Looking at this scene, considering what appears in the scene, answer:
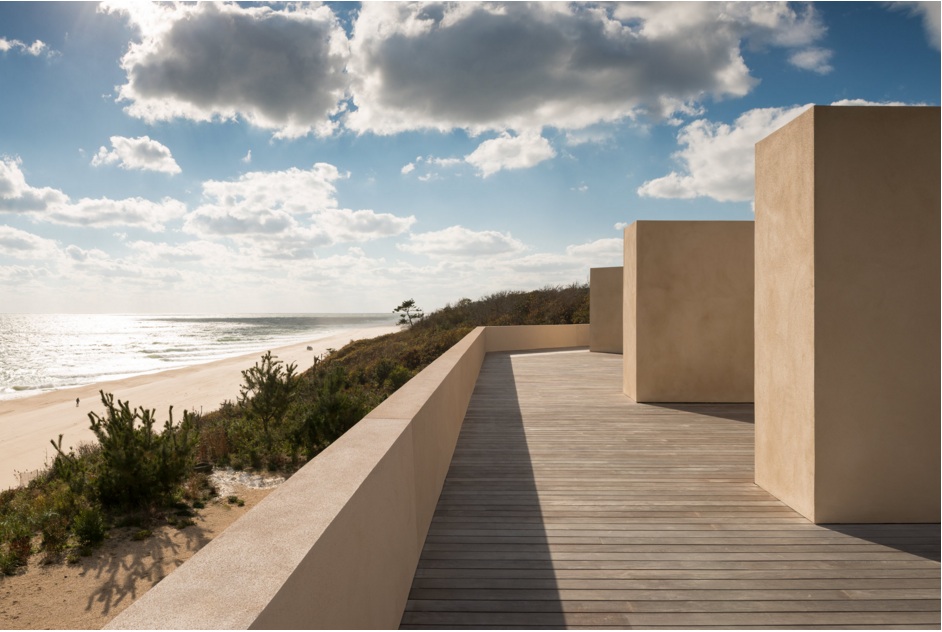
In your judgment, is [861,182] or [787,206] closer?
[861,182]

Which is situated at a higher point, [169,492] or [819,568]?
[819,568]

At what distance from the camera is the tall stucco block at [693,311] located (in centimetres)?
721

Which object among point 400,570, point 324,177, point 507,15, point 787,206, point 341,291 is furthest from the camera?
point 341,291

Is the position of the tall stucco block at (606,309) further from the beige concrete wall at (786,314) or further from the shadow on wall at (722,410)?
the beige concrete wall at (786,314)

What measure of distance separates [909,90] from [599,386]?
5.69 m

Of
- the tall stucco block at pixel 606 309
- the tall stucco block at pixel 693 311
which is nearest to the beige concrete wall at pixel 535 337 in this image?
the tall stucco block at pixel 606 309

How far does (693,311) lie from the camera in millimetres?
7312

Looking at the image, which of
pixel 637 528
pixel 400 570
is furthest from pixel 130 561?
pixel 637 528

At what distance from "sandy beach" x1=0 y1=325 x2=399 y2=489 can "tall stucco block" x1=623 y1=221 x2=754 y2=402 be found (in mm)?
12040

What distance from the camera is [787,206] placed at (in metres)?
3.64

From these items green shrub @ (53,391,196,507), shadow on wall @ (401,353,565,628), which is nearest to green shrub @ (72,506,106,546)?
green shrub @ (53,391,196,507)

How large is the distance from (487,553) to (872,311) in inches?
109

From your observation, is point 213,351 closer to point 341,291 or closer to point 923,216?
point 341,291

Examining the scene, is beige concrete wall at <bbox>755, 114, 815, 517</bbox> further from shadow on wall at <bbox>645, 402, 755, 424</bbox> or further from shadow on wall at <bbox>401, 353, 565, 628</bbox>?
shadow on wall at <bbox>645, 402, 755, 424</bbox>
